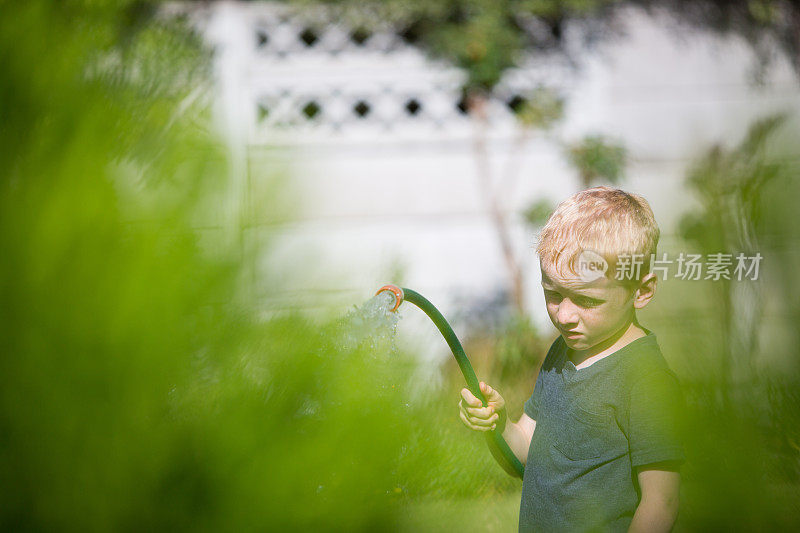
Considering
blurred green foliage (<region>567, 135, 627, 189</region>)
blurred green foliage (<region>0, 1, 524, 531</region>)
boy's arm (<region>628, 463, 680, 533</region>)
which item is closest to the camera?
blurred green foliage (<region>0, 1, 524, 531</region>)

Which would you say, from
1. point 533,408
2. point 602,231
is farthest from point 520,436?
point 602,231

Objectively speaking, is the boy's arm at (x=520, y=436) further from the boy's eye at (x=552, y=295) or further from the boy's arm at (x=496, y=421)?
the boy's eye at (x=552, y=295)

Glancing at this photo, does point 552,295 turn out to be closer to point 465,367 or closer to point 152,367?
point 465,367

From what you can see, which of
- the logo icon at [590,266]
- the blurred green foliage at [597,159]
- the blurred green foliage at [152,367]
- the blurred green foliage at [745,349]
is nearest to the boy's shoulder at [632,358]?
the logo icon at [590,266]

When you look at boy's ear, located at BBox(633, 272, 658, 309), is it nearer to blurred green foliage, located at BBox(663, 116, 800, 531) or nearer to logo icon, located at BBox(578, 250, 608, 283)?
logo icon, located at BBox(578, 250, 608, 283)

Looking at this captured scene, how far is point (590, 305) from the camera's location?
1004 millimetres

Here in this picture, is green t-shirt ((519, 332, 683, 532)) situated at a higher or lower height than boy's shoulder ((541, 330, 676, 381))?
lower

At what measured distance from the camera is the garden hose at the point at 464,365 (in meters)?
0.86

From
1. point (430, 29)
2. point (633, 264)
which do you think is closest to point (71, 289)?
point (633, 264)

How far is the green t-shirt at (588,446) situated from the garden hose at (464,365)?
0.13 feet

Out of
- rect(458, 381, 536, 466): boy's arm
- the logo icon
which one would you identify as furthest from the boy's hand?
the logo icon

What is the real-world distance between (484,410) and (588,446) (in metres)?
0.17

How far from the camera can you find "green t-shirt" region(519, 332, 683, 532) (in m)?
0.95

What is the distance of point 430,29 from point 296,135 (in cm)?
443
